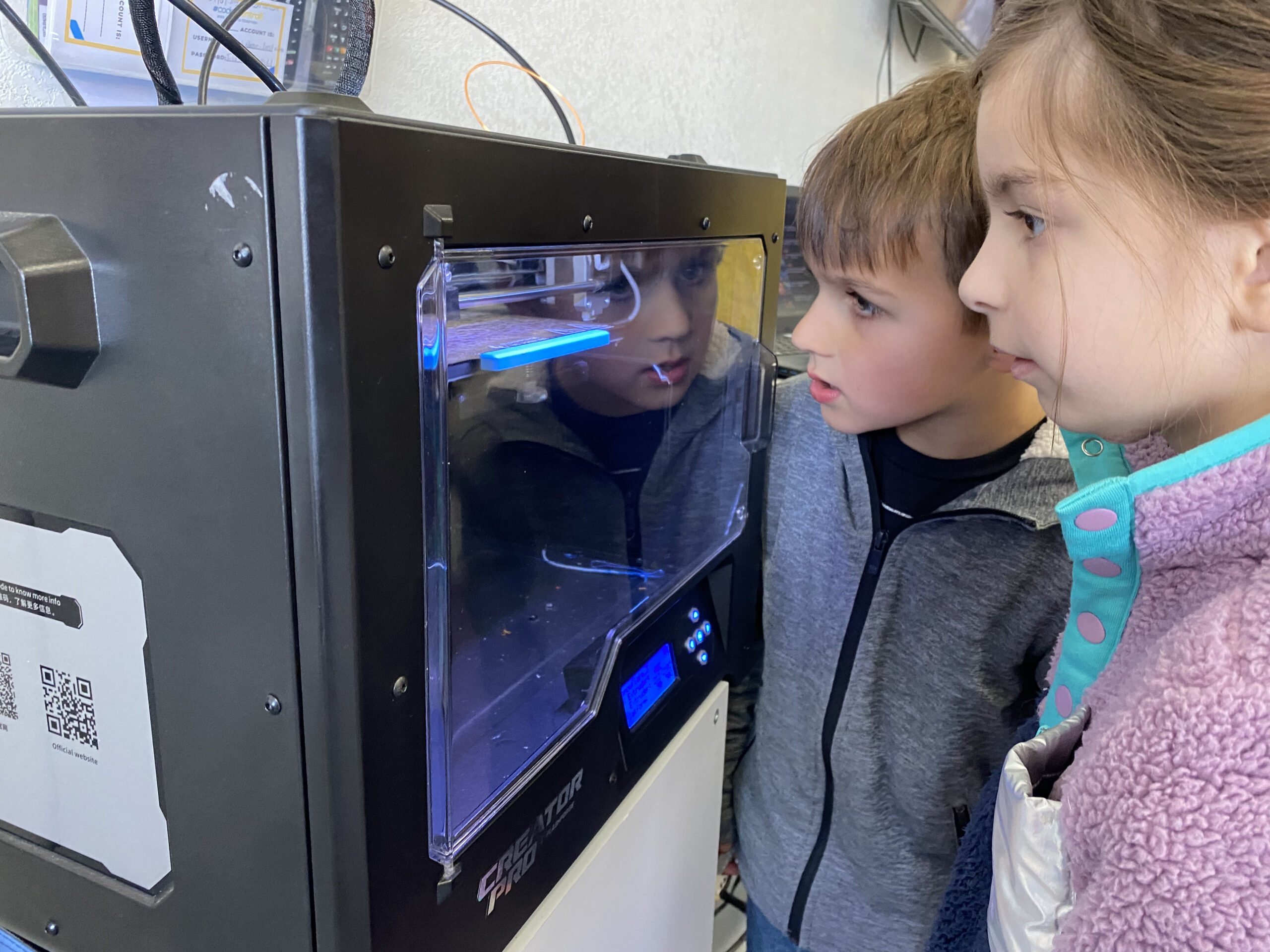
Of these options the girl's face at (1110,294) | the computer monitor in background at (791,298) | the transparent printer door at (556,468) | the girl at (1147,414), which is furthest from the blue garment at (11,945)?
the computer monitor in background at (791,298)

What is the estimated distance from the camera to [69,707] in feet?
1.25

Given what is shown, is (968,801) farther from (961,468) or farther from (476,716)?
(476,716)

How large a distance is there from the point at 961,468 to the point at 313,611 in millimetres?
555

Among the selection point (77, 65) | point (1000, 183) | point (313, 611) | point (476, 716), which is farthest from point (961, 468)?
point (77, 65)

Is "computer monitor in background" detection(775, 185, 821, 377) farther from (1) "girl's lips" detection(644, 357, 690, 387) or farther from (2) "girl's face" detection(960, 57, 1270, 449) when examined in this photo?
(2) "girl's face" detection(960, 57, 1270, 449)

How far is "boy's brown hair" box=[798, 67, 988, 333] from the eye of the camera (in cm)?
61

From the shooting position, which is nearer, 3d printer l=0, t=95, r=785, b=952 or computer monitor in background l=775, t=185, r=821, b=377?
3d printer l=0, t=95, r=785, b=952

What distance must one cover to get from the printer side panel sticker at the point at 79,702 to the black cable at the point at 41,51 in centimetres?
31

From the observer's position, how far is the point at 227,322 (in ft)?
0.92

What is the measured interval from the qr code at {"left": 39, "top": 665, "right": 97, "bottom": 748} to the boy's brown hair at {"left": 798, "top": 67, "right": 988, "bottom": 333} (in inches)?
21.4

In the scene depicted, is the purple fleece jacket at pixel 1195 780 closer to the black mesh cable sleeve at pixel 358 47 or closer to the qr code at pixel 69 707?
the qr code at pixel 69 707

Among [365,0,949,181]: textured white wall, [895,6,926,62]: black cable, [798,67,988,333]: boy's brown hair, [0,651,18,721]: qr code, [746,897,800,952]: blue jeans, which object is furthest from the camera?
[895,6,926,62]: black cable

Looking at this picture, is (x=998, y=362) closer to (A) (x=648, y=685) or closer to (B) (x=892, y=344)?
(B) (x=892, y=344)

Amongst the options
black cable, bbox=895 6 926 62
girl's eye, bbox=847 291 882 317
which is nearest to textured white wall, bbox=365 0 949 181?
black cable, bbox=895 6 926 62
